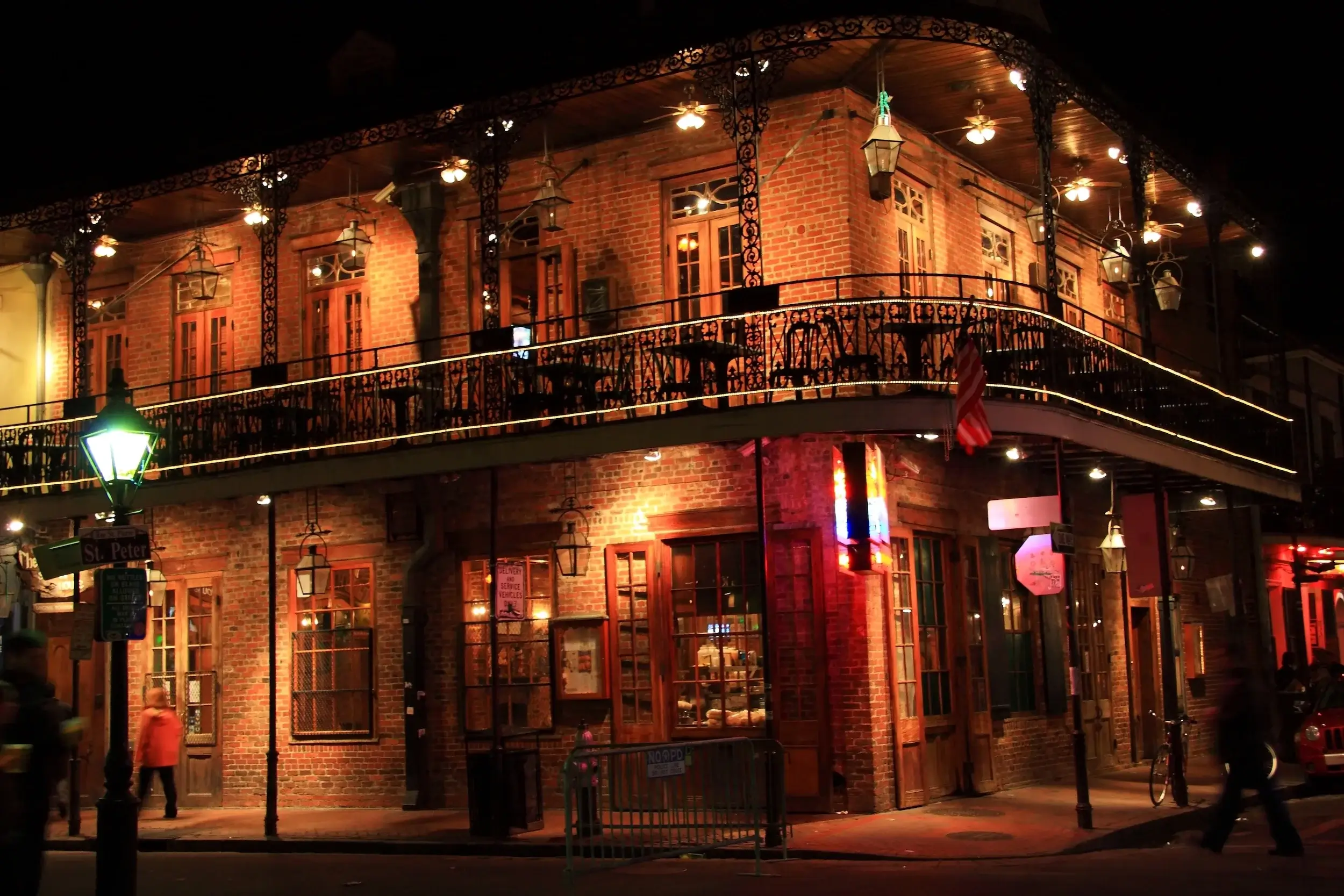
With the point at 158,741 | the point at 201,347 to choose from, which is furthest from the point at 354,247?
the point at 158,741

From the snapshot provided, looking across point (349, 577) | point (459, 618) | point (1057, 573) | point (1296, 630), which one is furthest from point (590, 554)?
point (1296, 630)

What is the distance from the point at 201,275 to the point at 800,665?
379 inches

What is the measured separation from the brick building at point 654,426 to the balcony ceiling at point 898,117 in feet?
0.25

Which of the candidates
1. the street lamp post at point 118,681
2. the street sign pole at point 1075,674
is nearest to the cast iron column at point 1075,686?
the street sign pole at point 1075,674

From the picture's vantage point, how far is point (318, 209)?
2064 cm

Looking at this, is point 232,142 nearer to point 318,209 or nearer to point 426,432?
point 318,209

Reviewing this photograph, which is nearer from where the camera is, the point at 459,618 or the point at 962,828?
the point at 962,828

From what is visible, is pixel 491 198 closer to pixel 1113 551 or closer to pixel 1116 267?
pixel 1113 551

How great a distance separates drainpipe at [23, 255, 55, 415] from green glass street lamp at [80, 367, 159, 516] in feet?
37.6

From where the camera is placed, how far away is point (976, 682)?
17906mm

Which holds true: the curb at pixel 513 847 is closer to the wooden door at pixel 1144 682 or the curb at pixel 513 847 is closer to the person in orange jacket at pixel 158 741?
the person in orange jacket at pixel 158 741

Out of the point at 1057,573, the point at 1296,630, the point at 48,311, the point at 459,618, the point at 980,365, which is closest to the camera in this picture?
the point at 980,365

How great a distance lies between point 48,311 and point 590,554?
10.4 meters

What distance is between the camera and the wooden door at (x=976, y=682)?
688 inches
